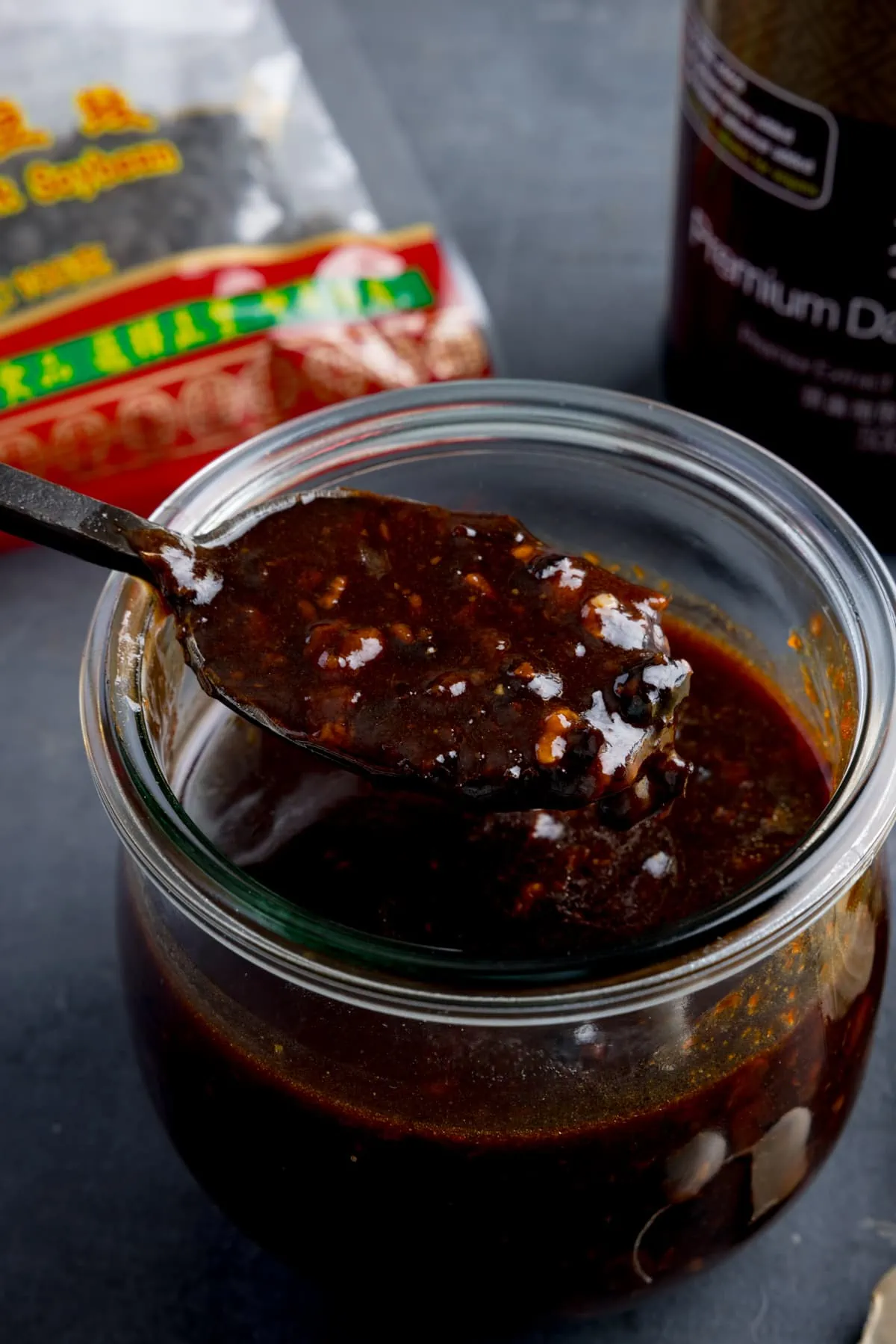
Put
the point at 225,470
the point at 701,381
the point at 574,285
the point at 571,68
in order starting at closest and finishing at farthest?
the point at 225,470 < the point at 701,381 < the point at 574,285 < the point at 571,68

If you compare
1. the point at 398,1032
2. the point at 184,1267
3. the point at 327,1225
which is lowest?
the point at 184,1267

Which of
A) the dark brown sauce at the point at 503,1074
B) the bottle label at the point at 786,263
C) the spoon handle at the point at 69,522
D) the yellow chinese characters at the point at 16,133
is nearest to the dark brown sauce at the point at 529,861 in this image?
the dark brown sauce at the point at 503,1074

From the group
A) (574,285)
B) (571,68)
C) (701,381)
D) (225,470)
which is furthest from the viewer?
(571,68)

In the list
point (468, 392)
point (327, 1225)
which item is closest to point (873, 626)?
point (468, 392)

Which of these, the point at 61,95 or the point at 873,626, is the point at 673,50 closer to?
the point at 61,95

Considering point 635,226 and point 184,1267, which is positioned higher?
point 635,226

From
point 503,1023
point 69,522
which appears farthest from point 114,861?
point 503,1023
